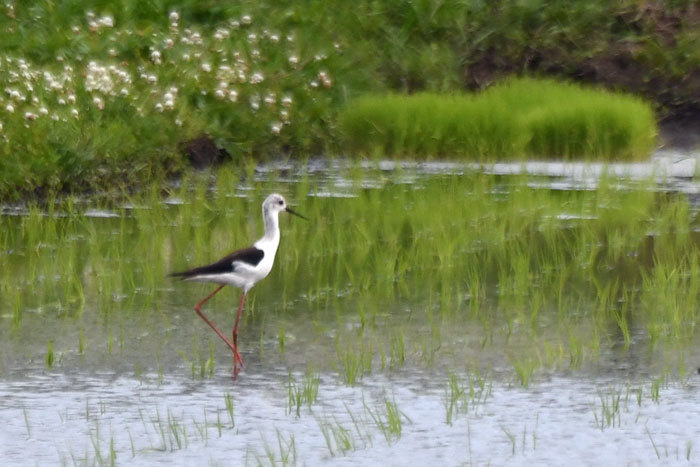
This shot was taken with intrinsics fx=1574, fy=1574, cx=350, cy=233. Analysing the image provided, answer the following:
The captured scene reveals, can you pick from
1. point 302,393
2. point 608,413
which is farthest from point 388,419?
point 608,413

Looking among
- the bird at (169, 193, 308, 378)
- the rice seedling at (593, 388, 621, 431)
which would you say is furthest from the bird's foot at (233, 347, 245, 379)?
the rice seedling at (593, 388, 621, 431)

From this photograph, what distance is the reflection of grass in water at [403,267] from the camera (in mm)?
7441

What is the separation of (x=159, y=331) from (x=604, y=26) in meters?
10.6

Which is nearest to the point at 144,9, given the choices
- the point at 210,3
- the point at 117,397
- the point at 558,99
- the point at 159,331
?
the point at 210,3

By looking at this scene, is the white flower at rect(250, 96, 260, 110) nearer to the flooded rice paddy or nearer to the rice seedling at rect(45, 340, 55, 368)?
the flooded rice paddy

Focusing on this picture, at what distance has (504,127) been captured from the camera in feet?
47.0

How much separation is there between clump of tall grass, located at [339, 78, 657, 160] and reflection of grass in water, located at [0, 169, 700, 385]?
5.84 ft

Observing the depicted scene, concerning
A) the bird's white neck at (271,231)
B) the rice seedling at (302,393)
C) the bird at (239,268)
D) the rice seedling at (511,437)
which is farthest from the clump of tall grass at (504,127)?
the rice seedling at (511,437)

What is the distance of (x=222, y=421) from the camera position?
19.2 feet

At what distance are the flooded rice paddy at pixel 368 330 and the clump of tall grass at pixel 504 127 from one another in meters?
1.69

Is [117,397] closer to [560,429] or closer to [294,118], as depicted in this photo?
[560,429]

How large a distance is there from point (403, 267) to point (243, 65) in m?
6.45

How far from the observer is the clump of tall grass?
1413 cm

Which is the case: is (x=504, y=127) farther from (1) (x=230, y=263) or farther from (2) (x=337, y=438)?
(2) (x=337, y=438)
